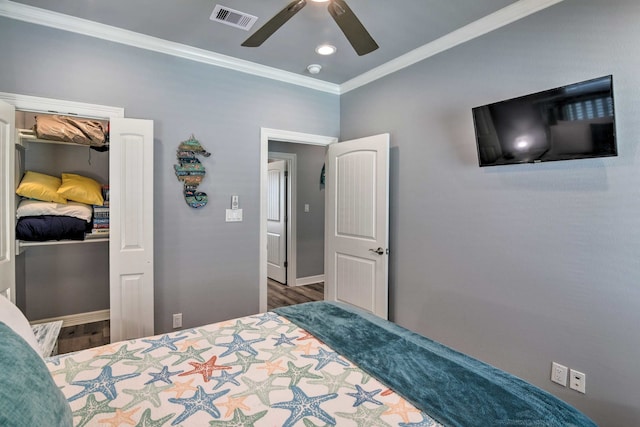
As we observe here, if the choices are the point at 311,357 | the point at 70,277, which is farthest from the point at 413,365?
the point at 70,277

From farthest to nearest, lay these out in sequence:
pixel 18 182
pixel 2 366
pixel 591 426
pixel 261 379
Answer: pixel 18 182 < pixel 261 379 < pixel 591 426 < pixel 2 366

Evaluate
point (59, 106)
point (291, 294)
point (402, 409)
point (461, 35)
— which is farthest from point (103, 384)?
point (291, 294)

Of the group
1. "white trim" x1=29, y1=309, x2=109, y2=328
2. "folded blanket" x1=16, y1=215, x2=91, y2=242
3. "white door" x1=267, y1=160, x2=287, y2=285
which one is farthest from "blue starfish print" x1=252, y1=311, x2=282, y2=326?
"white door" x1=267, y1=160, x2=287, y2=285

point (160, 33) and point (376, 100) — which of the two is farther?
point (376, 100)

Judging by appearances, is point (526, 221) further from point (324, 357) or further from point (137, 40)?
point (137, 40)

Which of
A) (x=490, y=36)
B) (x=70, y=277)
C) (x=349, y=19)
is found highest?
(x=490, y=36)

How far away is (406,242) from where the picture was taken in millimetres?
3014

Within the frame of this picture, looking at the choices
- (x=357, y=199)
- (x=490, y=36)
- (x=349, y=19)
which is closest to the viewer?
(x=349, y=19)

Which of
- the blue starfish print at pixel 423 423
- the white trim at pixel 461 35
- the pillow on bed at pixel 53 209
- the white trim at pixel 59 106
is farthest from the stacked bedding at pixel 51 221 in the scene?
the blue starfish print at pixel 423 423

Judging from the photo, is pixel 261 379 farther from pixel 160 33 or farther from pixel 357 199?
pixel 160 33

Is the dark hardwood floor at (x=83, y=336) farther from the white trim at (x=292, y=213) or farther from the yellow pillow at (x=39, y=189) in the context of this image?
the white trim at (x=292, y=213)

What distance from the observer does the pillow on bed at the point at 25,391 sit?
626 mm

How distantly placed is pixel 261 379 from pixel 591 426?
113cm

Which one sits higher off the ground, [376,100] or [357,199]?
[376,100]
